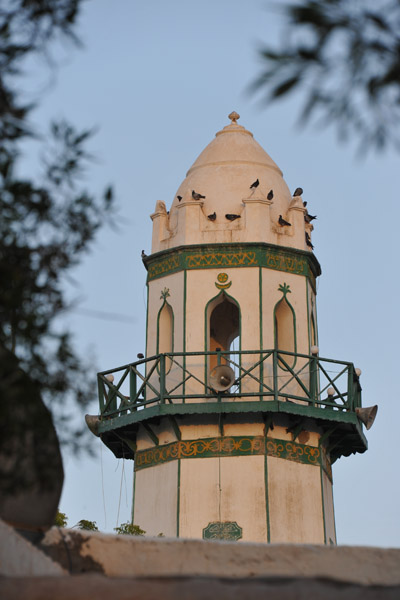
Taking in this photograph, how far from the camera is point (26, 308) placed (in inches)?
335

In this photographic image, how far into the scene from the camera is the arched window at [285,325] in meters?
26.2

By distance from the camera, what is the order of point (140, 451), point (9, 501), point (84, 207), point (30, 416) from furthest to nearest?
point (140, 451), point (9, 501), point (84, 207), point (30, 416)

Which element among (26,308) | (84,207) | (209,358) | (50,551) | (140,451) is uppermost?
(209,358)

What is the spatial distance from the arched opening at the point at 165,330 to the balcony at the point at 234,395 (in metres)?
0.23

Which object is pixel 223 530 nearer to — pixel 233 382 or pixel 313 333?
pixel 233 382

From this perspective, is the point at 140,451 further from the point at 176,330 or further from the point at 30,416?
the point at 30,416

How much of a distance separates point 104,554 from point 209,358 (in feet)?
49.8

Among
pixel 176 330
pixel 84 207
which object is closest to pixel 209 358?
pixel 176 330

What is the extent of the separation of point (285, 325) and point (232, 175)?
331cm

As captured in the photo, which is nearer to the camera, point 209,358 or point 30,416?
point 30,416

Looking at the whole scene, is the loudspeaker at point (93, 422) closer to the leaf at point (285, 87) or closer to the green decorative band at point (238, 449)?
the green decorative band at point (238, 449)

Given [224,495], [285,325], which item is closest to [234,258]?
[285,325]

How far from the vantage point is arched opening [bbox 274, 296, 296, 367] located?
26250 mm

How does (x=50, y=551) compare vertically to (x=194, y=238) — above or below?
below
